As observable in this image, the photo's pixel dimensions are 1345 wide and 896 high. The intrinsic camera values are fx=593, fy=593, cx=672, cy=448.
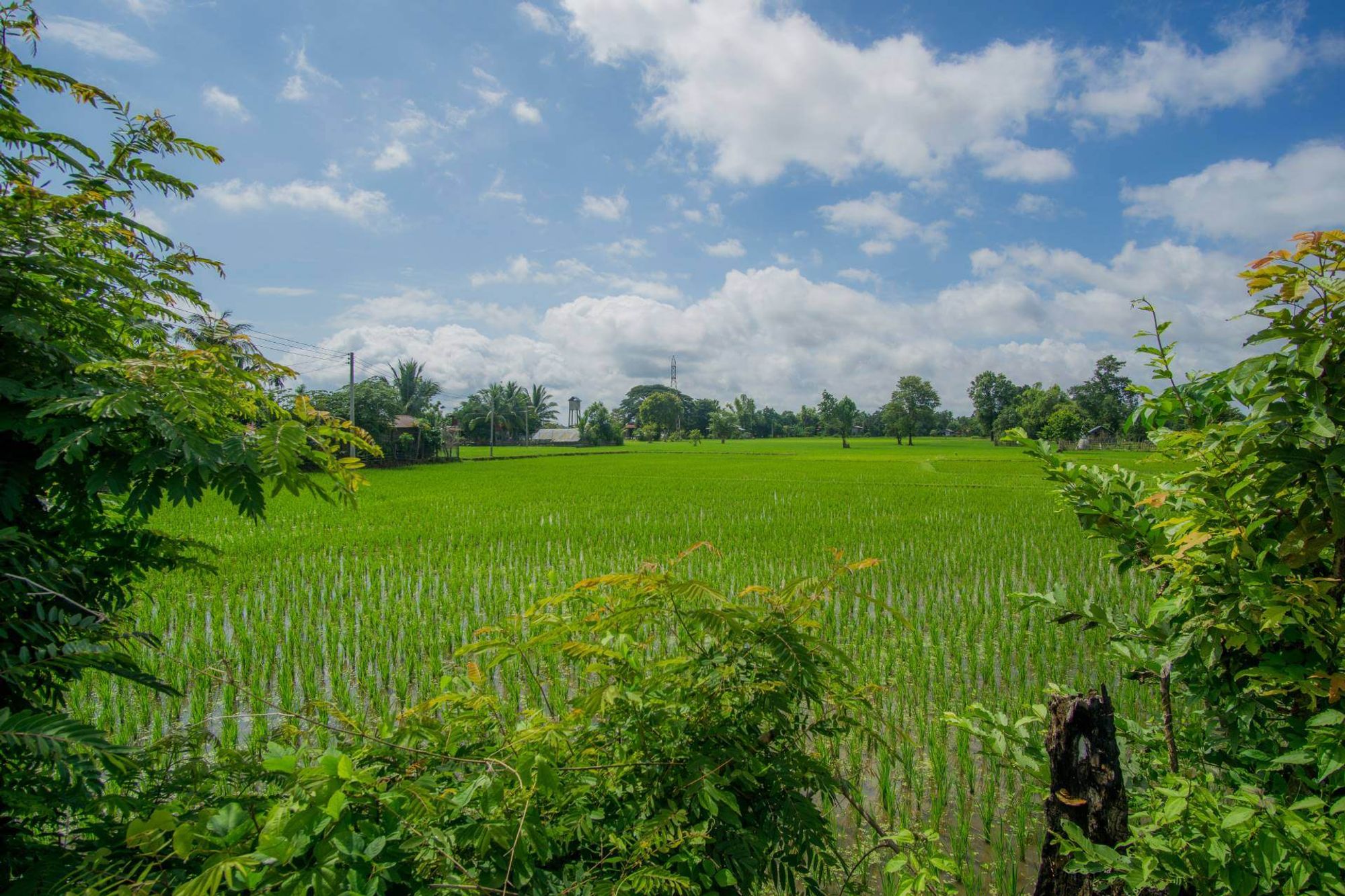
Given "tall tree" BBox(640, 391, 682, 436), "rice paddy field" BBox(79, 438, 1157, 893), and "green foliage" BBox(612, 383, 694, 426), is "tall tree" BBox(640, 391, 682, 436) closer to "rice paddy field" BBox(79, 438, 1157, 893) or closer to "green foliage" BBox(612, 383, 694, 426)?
"green foliage" BBox(612, 383, 694, 426)

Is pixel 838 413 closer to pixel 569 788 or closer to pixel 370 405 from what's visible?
pixel 370 405

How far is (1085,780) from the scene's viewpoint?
1.54 meters

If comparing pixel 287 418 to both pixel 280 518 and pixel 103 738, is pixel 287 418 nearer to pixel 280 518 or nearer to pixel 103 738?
pixel 103 738

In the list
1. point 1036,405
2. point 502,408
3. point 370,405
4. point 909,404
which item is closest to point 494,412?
point 502,408

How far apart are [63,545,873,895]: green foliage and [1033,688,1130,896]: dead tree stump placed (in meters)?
0.51

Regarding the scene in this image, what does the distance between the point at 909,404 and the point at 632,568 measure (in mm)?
79037

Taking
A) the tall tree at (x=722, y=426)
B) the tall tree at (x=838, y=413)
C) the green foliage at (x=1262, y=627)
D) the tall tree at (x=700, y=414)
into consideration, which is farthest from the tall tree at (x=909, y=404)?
the green foliage at (x=1262, y=627)

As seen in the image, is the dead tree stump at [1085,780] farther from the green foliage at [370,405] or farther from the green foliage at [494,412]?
the green foliage at [494,412]

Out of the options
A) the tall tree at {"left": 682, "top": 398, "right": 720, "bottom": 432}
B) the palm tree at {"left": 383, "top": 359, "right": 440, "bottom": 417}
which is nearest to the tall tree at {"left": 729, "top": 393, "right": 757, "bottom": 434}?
the tall tree at {"left": 682, "top": 398, "right": 720, "bottom": 432}

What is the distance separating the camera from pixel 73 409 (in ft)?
4.47

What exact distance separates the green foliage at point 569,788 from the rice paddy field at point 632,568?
0.75 feet

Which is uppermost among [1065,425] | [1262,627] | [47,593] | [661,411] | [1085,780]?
[661,411]

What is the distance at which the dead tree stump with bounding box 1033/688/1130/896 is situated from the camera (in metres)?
1.52

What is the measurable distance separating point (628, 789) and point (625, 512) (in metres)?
14.0
